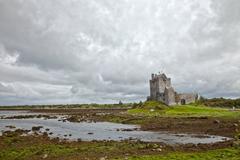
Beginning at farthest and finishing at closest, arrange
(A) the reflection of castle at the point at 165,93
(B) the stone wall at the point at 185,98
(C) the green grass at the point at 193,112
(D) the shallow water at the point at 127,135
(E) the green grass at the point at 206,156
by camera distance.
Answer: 1. (B) the stone wall at the point at 185,98
2. (A) the reflection of castle at the point at 165,93
3. (C) the green grass at the point at 193,112
4. (D) the shallow water at the point at 127,135
5. (E) the green grass at the point at 206,156

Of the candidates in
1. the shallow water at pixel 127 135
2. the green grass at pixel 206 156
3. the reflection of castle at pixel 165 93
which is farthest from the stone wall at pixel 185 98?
the green grass at pixel 206 156

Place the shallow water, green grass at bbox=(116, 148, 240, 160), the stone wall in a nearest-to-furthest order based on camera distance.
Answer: green grass at bbox=(116, 148, 240, 160) < the shallow water < the stone wall

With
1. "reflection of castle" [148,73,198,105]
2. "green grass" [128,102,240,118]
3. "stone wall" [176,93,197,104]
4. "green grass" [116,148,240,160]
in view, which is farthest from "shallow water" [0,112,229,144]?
"stone wall" [176,93,197,104]

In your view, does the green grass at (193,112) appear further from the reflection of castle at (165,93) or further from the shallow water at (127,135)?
the shallow water at (127,135)

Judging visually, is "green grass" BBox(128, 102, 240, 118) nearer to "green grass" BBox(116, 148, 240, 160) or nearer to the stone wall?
the stone wall

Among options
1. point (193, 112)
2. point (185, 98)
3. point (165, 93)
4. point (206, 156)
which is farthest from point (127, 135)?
point (185, 98)

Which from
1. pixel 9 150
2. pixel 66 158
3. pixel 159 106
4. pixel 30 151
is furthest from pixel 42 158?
pixel 159 106

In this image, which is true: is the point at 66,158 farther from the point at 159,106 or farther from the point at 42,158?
the point at 159,106

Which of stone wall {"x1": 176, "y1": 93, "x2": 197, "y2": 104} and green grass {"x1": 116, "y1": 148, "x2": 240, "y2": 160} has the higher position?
stone wall {"x1": 176, "y1": 93, "x2": 197, "y2": 104}

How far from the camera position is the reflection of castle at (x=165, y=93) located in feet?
387

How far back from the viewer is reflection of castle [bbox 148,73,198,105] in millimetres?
117950

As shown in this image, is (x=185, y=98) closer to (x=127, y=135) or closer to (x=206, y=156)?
(x=127, y=135)

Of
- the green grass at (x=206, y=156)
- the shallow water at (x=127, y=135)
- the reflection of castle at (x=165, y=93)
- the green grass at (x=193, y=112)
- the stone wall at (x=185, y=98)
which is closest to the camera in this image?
the green grass at (x=206, y=156)

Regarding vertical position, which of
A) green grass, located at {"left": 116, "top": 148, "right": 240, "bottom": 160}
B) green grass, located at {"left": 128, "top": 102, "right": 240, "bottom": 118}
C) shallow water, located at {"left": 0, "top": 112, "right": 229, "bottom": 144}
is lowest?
green grass, located at {"left": 116, "top": 148, "right": 240, "bottom": 160}
